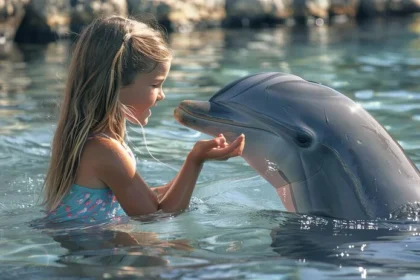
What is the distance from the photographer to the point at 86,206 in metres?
4.69

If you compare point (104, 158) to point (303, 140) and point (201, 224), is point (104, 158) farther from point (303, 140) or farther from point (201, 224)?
point (303, 140)

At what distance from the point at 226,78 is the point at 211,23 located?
7832mm

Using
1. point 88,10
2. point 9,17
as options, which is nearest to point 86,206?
point 9,17

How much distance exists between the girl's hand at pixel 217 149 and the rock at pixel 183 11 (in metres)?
12.9

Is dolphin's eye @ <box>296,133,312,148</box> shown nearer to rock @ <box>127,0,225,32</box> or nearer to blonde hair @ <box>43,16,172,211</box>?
blonde hair @ <box>43,16,172,211</box>

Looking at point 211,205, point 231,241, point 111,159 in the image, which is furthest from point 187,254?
point 211,205

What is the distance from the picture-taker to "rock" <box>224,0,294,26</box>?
1931cm

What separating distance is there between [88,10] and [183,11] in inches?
94.6

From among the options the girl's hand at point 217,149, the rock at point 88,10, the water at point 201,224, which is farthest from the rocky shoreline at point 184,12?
the girl's hand at point 217,149

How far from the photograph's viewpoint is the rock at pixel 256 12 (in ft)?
63.4

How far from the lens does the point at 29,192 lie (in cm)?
613

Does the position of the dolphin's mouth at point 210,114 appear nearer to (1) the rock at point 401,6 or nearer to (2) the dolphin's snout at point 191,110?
(2) the dolphin's snout at point 191,110

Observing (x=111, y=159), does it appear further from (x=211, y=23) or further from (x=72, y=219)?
(x=211, y=23)

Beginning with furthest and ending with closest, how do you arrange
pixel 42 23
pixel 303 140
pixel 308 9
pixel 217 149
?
pixel 308 9, pixel 42 23, pixel 303 140, pixel 217 149
